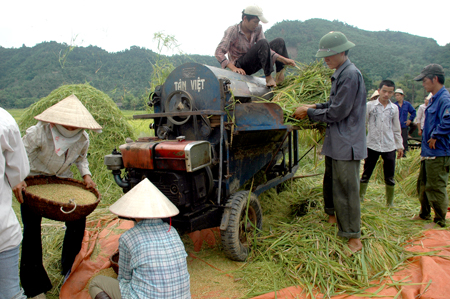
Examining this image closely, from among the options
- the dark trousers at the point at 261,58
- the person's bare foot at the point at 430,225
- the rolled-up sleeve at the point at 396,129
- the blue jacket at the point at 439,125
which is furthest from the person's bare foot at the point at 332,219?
the dark trousers at the point at 261,58

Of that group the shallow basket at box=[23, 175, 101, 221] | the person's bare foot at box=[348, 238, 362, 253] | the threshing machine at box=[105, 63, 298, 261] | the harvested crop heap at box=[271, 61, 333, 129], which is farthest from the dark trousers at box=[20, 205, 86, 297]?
the person's bare foot at box=[348, 238, 362, 253]

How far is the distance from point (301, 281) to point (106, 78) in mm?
20955

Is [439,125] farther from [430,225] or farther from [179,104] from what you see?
[179,104]

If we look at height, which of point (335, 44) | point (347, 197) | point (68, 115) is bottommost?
point (347, 197)

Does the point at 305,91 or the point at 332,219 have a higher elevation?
the point at 305,91

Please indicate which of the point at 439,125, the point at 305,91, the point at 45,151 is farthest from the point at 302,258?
the point at 45,151

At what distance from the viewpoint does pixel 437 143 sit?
138 inches

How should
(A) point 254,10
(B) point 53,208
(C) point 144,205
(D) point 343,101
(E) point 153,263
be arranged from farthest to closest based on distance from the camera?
(A) point 254,10, (D) point 343,101, (B) point 53,208, (C) point 144,205, (E) point 153,263

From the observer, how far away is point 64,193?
252 centimetres

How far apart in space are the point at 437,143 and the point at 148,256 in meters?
3.61

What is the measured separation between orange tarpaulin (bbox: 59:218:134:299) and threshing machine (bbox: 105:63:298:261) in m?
0.78

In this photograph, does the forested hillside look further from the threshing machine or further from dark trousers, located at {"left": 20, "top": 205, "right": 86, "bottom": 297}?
dark trousers, located at {"left": 20, "top": 205, "right": 86, "bottom": 297}

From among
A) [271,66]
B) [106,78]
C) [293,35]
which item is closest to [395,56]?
[293,35]

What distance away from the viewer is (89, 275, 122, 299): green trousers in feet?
6.39
